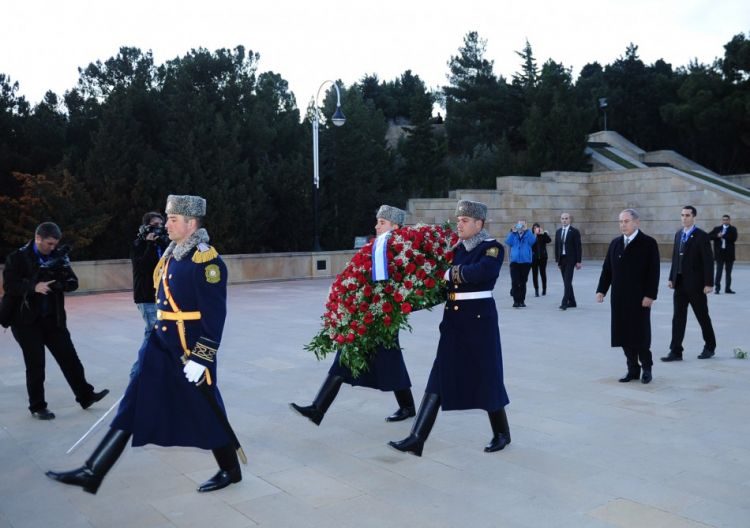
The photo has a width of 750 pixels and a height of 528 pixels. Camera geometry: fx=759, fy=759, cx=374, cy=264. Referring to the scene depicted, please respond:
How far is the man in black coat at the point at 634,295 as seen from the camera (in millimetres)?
8016

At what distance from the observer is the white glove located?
4.59 m

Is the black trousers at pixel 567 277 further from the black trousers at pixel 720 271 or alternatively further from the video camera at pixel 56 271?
the video camera at pixel 56 271

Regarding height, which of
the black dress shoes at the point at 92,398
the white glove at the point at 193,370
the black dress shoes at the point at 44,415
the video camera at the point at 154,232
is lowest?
the black dress shoes at the point at 44,415

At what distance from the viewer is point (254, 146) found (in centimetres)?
2877

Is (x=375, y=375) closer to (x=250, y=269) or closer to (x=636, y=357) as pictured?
(x=636, y=357)

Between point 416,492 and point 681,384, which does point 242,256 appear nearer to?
point 681,384

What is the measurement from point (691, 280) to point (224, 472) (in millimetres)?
6612

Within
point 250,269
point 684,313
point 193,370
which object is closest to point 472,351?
point 193,370

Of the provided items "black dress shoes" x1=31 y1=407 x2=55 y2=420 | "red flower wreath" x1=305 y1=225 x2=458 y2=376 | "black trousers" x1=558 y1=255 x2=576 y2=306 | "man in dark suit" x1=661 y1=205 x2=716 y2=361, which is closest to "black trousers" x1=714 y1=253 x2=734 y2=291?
"black trousers" x1=558 y1=255 x2=576 y2=306

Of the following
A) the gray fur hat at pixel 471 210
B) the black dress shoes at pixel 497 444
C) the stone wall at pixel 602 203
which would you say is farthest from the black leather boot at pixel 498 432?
the stone wall at pixel 602 203

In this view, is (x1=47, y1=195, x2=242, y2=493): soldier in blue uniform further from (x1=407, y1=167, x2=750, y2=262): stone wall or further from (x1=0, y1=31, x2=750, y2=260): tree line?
(x1=407, y1=167, x2=750, y2=262): stone wall

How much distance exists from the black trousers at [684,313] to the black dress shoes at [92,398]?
6.57 metres

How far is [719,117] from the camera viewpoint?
39.6 m

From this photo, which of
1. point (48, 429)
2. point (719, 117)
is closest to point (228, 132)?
point (48, 429)
